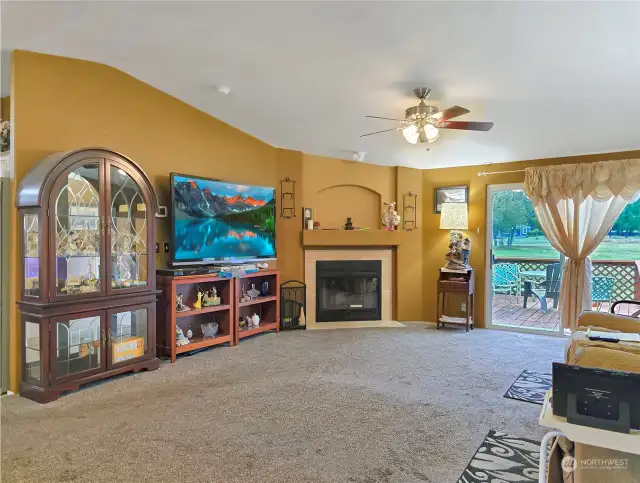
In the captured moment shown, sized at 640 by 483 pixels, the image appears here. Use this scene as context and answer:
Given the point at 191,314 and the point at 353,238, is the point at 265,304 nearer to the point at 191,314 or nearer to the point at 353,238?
the point at 191,314

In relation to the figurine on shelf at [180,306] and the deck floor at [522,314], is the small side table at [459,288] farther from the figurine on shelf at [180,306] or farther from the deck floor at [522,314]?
the figurine on shelf at [180,306]

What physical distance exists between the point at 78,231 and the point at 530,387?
4001mm

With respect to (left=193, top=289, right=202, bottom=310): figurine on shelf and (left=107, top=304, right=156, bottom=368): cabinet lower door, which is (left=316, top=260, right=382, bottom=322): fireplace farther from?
(left=107, top=304, right=156, bottom=368): cabinet lower door

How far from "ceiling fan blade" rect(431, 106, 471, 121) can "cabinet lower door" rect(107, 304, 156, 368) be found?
10.1 feet

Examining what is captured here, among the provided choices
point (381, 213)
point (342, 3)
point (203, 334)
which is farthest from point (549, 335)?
point (342, 3)

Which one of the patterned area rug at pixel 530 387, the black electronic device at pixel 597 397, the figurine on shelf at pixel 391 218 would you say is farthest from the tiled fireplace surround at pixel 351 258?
the black electronic device at pixel 597 397

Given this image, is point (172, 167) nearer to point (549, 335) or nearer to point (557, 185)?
point (557, 185)

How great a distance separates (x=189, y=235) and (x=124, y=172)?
1.04 metres

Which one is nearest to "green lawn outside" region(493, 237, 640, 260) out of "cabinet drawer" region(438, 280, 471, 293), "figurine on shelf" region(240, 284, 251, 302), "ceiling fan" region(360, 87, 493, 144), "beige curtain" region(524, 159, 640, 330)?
"beige curtain" region(524, 159, 640, 330)

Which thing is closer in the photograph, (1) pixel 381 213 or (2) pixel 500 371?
(2) pixel 500 371

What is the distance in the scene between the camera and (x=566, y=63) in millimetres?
3191

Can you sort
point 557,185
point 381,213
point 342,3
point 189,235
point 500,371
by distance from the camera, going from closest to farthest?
point 342,3 < point 500,371 < point 189,235 < point 557,185 < point 381,213

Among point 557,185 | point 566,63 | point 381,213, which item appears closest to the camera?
point 566,63

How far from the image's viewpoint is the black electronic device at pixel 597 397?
1532 millimetres
